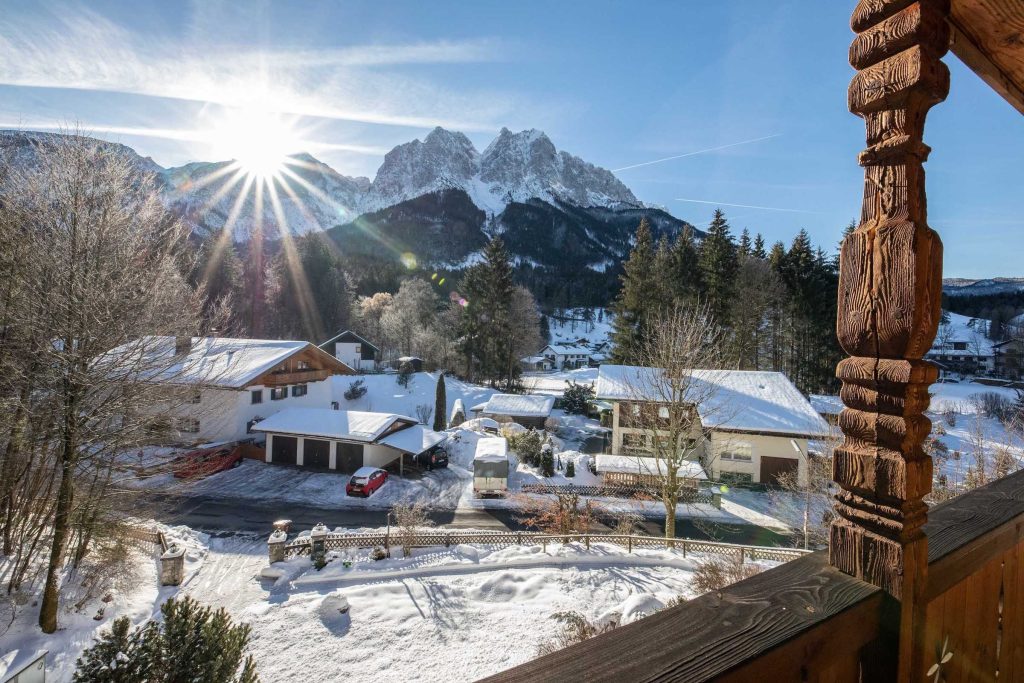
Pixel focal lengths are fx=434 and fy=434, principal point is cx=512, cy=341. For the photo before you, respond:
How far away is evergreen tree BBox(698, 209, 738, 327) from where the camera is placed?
31594 millimetres

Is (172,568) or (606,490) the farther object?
(606,490)

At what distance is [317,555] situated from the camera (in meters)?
11.6

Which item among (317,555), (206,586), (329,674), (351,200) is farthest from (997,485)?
(351,200)

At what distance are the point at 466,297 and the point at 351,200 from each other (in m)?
175

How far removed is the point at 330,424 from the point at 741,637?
2203 centimetres

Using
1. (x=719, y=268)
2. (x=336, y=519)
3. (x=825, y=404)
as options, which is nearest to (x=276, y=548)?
(x=336, y=519)

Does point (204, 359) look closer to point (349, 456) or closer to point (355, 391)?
point (349, 456)

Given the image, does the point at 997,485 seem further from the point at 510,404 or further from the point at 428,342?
the point at 428,342

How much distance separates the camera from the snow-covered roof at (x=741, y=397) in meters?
17.9

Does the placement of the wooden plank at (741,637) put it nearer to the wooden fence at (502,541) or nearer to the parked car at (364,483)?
the wooden fence at (502,541)

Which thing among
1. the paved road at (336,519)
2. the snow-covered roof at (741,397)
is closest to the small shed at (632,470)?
the paved road at (336,519)

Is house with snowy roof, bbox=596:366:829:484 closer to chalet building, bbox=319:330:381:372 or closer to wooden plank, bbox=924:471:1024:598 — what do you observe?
wooden plank, bbox=924:471:1024:598

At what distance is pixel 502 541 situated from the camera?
1312cm

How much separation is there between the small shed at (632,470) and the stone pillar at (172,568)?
540 inches
